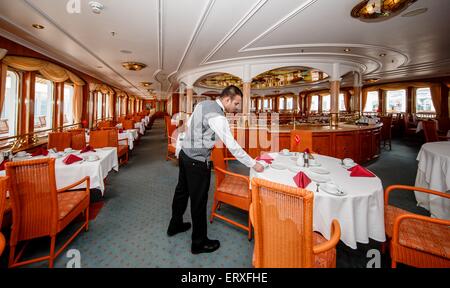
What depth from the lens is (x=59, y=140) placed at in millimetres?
3865

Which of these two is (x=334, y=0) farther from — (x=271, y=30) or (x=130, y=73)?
(x=130, y=73)

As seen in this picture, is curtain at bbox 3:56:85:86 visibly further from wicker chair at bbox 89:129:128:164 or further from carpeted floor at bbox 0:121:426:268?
carpeted floor at bbox 0:121:426:268

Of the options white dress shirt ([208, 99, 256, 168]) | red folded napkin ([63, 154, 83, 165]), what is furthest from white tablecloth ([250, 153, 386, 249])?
red folded napkin ([63, 154, 83, 165])

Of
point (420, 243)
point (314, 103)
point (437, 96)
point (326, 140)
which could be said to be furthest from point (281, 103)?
point (420, 243)

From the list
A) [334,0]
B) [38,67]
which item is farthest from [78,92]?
[334,0]

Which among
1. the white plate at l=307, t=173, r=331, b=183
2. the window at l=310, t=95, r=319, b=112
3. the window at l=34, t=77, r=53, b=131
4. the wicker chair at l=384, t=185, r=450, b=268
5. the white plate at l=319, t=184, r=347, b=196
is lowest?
the wicker chair at l=384, t=185, r=450, b=268

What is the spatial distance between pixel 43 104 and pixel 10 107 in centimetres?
142

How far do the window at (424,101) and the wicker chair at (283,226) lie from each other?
14976 millimetres

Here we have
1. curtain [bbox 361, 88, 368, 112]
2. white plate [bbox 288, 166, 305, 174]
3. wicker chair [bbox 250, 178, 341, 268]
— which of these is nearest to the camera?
wicker chair [bbox 250, 178, 341, 268]

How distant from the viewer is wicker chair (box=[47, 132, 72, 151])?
148 inches

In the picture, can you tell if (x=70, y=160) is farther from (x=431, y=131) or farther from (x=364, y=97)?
(x=364, y=97)

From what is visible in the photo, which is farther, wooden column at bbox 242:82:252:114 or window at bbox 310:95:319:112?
window at bbox 310:95:319:112

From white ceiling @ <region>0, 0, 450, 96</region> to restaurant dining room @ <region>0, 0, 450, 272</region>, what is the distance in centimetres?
4

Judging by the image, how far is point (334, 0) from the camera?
3.50 m
